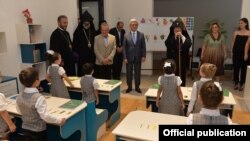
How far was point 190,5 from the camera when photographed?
866cm

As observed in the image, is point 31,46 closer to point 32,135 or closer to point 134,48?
point 134,48

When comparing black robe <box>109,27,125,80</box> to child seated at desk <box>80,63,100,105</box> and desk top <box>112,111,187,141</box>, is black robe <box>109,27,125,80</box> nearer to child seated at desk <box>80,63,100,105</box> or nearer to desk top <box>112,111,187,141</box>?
Result: child seated at desk <box>80,63,100,105</box>

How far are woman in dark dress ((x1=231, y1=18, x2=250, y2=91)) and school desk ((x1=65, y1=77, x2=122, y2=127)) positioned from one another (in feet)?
9.77

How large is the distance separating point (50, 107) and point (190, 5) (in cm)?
751

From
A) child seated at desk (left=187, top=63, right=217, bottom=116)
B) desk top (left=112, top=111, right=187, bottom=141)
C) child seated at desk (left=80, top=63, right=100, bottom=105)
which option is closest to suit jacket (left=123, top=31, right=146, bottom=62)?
child seated at desk (left=80, top=63, right=100, bottom=105)

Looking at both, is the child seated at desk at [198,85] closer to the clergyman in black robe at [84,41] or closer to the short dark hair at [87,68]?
the short dark hair at [87,68]

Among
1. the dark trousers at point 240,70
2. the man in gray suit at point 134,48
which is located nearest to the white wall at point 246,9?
the dark trousers at point 240,70

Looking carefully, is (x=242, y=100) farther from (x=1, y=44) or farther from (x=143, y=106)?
(x=1, y=44)

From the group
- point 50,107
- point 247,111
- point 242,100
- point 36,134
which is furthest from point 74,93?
point 242,100

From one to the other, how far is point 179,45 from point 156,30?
2.41 m

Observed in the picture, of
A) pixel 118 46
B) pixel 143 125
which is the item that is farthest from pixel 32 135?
pixel 118 46

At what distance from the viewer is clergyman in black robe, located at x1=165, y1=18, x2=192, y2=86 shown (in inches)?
163

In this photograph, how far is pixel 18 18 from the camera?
13.6 feet

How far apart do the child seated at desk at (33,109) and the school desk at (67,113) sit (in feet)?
0.46
